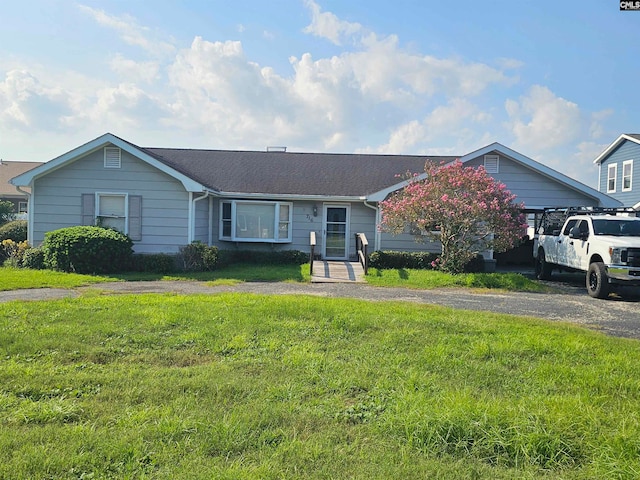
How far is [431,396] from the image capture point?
4.41m

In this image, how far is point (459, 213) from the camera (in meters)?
14.3

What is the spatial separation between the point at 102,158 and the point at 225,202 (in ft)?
14.7

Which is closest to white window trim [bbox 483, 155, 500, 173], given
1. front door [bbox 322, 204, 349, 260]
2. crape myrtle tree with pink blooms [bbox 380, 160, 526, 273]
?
crape myrtle tree with pink blooms [bbox 380, 160, 526, 273]

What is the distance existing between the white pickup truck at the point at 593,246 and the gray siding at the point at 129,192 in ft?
37.0

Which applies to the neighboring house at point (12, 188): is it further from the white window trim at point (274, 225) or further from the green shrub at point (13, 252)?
the white window trim at point (274, 225)

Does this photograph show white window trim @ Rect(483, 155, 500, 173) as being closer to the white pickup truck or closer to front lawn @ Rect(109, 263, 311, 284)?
the white pickup truck

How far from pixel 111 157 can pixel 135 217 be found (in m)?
2.06

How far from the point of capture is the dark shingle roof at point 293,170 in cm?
1867

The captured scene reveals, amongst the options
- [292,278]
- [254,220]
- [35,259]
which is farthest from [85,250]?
[254,220]

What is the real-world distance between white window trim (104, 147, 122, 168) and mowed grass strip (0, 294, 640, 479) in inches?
382

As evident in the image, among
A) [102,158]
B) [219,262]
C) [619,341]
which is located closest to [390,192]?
[219,262]

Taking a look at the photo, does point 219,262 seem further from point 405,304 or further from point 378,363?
point 378,363

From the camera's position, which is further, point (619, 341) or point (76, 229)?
point (76, 229)

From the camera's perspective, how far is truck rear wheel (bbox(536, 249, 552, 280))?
50.1 ft
